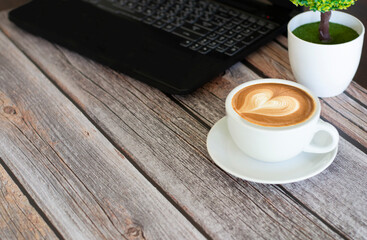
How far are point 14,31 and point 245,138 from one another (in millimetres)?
590

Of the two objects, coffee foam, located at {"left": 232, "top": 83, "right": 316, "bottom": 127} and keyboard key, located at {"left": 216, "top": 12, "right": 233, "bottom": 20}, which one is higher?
coffee foam, located at {"left": 232, "top": 83, "right": 316, "bottom": 127}

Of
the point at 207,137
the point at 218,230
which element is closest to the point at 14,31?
the point at 207,137

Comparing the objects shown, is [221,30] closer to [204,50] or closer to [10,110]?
[204,50]

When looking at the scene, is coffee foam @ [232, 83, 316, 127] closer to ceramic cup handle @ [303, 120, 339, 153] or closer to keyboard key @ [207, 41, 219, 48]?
ceramic cup handle @ [303, 120, 339, 153]

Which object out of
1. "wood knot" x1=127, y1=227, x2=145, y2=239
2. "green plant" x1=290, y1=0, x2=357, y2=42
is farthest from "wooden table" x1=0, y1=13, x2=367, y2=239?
"green plant" x1=290, y1=0, x2=357, y2=42

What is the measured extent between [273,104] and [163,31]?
32cm

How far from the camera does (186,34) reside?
807mm

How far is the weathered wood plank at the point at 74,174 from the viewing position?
1.76ft

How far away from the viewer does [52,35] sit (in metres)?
0.86

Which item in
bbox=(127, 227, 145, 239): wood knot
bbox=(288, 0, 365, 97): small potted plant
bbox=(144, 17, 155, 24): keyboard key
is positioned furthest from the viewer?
bbox=(144, 17, 155, 24): keyboard key

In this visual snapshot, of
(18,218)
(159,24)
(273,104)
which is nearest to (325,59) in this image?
(273,104)

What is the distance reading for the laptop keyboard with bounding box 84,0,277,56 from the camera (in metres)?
0.78

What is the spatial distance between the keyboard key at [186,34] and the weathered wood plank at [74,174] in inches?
9.0

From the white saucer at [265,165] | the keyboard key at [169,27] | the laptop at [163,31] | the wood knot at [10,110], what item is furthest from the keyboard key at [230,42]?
the wood knot at [10,110]
